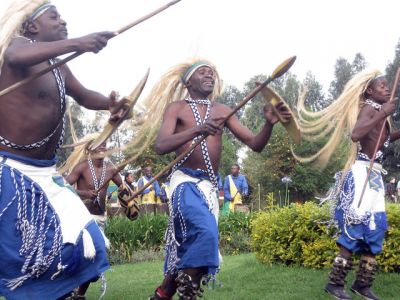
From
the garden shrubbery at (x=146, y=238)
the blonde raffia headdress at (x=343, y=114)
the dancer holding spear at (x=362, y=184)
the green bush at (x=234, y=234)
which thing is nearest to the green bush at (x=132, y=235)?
the garden shrubbery at (x=146, y=238)

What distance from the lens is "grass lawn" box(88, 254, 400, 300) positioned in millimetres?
6000

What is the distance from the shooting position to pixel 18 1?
3746mm

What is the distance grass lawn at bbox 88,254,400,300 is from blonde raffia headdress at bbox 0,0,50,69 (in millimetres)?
3388

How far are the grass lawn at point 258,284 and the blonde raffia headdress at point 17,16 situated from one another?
339 cm

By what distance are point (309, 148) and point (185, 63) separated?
18.4 m

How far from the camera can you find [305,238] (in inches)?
286

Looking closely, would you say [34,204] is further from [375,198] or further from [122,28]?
[375,198]

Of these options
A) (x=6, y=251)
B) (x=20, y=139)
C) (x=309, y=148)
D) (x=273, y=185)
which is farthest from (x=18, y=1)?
(x=273, y=185)

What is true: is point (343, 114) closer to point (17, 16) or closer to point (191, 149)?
point (191, 149)

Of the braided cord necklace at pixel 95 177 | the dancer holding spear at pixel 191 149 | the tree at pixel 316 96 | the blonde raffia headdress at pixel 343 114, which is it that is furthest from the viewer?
the tree at pixel 316 96

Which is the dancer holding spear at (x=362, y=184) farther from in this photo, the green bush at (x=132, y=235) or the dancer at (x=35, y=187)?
the green bush at (x=132, y=235)

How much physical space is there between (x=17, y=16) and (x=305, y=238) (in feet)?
15.2

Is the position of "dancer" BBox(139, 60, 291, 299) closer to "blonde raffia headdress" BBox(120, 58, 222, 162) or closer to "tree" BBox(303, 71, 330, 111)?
"blonde raffia headdress" BBox(120, 58, 222, 162)

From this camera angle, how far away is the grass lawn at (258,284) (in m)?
6.00
